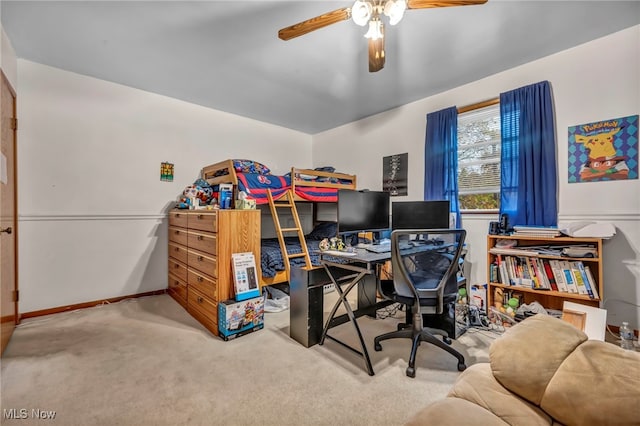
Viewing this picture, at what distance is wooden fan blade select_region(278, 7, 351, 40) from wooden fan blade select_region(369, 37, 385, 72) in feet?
0.78

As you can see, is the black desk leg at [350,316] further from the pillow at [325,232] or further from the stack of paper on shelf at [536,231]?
the pillow at [325,232]

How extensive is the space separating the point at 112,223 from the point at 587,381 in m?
4.13

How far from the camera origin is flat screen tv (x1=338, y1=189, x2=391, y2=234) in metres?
2.40

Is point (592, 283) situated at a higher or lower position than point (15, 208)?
lower

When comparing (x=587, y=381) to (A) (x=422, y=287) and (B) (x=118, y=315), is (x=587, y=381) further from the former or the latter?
(B) (x=118, y=315)

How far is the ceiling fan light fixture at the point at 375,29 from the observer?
1.69 metres

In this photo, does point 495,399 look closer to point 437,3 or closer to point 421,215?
point 437,3

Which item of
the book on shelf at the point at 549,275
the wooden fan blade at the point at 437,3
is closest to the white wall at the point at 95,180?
the wooden fan blade at the point at 437,3

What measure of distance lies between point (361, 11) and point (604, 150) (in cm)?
247

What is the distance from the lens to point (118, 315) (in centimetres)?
282

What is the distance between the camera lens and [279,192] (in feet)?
11.7

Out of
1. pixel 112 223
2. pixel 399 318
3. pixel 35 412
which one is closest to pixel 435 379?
pixel 399 318

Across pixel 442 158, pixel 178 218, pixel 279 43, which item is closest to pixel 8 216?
pixel 178 218

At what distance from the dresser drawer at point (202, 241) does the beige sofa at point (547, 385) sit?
7.11ft
